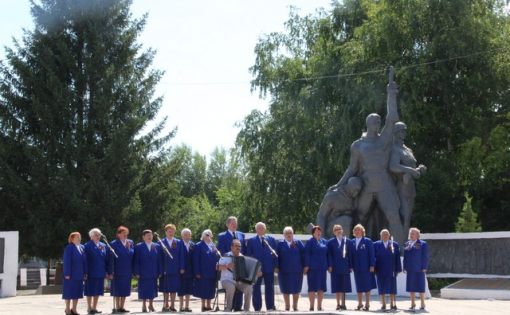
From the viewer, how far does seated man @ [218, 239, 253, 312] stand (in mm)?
13719

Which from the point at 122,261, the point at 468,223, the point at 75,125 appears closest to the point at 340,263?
the point at 122,261

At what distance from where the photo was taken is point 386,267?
1532cm

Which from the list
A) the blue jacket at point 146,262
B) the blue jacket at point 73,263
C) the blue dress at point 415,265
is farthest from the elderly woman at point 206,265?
the blue dress at point 415,265

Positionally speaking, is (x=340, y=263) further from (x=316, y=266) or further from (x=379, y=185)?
(x=379, y=185)

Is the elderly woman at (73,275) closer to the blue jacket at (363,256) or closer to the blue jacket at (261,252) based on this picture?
the blue jacket at (261,252)

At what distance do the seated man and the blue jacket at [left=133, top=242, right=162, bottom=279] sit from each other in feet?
4.77

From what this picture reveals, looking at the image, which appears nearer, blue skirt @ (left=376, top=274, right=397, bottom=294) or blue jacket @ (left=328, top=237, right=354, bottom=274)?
blue jacket @ (left=328, top=237, right=354, bottom=274)

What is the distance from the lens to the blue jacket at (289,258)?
14.8 m

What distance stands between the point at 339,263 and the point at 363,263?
45 centimetres

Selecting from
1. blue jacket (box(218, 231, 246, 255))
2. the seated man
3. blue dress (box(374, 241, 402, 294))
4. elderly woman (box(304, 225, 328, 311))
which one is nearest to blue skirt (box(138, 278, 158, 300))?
blue jacket (box(218, 231, 246, 255))

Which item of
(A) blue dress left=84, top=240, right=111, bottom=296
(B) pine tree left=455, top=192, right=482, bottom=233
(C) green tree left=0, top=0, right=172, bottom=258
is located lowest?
(A) blue dress left=84, top=240, right=111, bottom=296

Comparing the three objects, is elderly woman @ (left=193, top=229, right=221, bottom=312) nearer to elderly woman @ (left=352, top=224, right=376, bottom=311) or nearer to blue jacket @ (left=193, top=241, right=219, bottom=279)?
blue jacket @ (left=193, top=241, right=219, bottom=279)

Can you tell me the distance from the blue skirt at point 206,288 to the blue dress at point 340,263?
2.19 metres

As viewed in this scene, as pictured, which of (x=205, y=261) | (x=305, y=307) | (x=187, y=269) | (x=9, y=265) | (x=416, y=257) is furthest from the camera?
(x=9, y=265)
